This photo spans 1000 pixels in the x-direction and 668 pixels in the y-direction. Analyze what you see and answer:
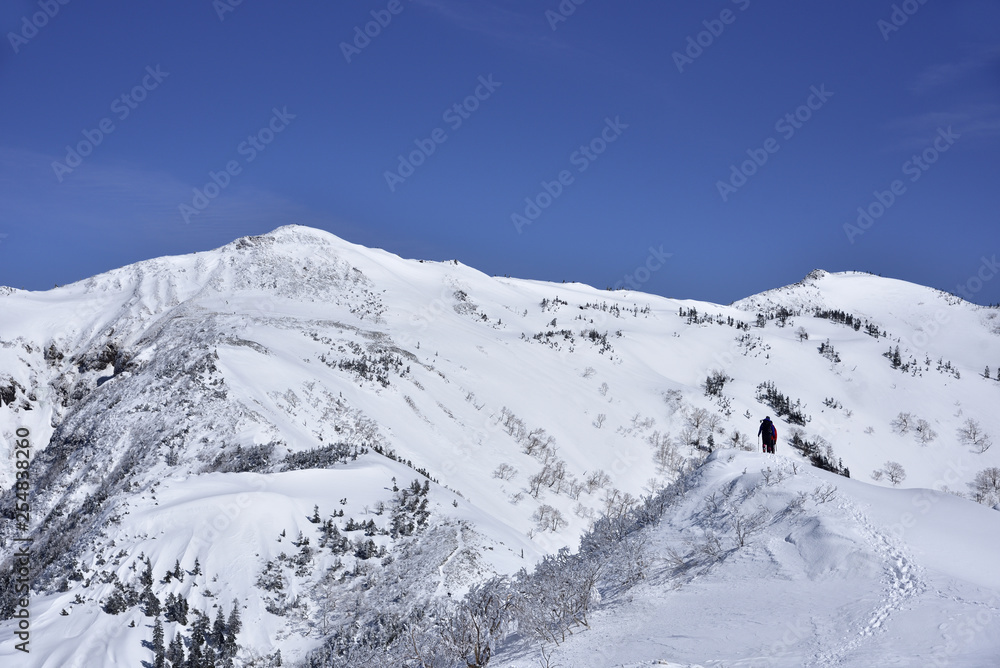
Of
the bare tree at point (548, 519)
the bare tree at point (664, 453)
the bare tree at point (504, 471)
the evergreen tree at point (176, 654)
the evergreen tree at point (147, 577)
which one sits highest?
the bare tree at point (664, 453)

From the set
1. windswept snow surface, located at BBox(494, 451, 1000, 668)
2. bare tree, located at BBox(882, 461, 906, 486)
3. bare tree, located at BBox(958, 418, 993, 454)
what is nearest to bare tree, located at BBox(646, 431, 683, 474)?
bare tree, located at BBox(882, 461, 906, 486)

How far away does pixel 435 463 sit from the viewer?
65.2 feet

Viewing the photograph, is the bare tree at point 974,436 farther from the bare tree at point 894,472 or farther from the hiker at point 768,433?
the hiker at point 768,433

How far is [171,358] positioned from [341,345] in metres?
7.03

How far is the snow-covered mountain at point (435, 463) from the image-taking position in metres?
8.04

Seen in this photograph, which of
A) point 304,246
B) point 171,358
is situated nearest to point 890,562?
point 171,358

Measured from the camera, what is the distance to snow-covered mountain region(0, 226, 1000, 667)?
804cm

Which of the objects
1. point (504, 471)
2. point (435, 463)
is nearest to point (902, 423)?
point (504, 471)

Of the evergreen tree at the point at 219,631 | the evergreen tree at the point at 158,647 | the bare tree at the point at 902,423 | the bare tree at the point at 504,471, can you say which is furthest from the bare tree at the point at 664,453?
the evergreen tree at the point at 158,647

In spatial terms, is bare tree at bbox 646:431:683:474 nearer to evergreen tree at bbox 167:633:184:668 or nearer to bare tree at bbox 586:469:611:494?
bare tree at bbox 586:469:611:494

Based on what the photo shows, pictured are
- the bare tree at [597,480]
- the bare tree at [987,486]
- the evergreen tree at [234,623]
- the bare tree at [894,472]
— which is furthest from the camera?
the bare tree at [894,472]

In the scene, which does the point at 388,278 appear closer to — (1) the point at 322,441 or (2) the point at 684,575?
(1) the point at 322,441

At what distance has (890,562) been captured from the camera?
757cm

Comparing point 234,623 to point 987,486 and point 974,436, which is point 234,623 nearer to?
point 987,486
